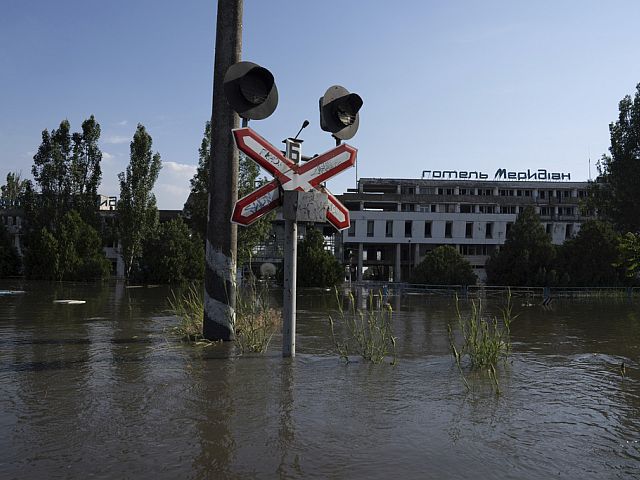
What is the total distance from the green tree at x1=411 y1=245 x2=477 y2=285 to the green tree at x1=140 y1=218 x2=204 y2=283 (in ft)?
58.0

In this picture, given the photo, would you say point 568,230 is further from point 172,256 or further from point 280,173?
point 280,173

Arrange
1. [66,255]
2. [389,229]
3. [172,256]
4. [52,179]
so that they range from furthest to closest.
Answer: [389,229]
[52,179]
[66,255]
[172,256]

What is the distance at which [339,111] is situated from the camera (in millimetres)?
6344

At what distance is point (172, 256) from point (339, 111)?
4022cm

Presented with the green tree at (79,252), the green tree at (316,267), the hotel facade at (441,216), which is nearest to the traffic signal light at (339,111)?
the green tree at (316,267)

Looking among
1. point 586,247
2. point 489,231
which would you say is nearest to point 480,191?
point 489,231

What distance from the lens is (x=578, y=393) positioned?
4672 millimetres

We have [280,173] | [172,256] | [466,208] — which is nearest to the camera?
[280,173]

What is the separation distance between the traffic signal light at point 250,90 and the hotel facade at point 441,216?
77950 mm

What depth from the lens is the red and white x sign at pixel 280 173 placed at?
19.1ft

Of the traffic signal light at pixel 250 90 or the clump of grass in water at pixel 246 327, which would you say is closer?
the traffic signal light at pixel 250 90

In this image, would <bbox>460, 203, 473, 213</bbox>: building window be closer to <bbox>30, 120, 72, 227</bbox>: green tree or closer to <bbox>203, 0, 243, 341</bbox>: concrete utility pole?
<bbox>30, 120, 72, 227</bbox>: green tree

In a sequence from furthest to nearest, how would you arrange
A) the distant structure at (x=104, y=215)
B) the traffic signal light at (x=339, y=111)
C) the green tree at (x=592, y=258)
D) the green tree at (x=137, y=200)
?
the distant structure at (x=104, y=215)
the green tree at (x=137, y=200)
the green tree at (x=592, y=258)
the traffic signal light at (x=339, y=111)

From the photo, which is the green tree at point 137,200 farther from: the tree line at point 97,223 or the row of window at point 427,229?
the row of window at point 427,229
